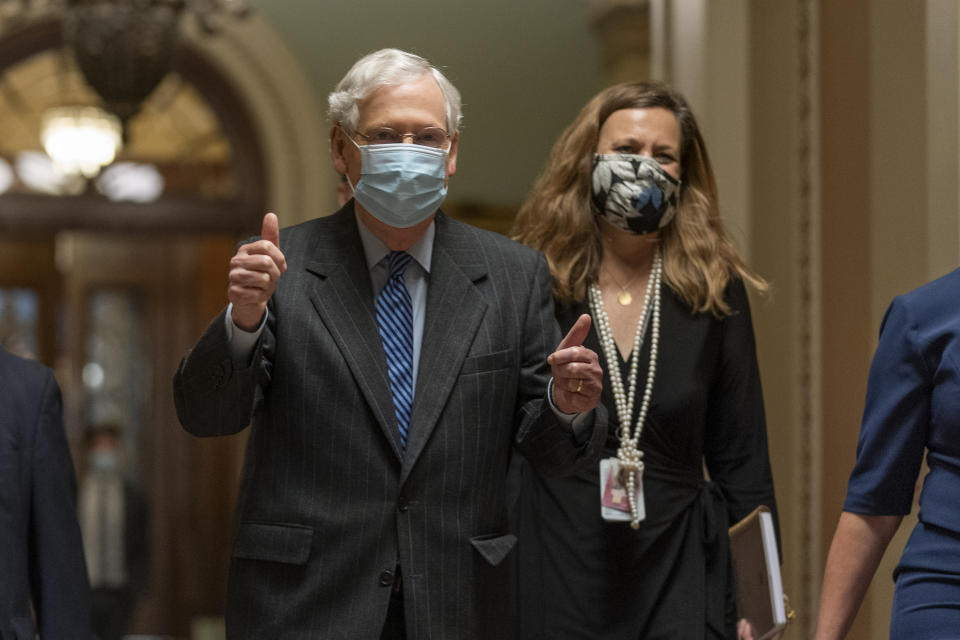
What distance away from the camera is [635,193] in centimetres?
366

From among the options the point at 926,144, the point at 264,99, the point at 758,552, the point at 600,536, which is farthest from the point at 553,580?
the point at 264,99

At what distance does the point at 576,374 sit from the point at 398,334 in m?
0.41

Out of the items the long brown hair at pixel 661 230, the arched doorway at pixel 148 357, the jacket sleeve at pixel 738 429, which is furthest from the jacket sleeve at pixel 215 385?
the arched doorway at pixel 148 357

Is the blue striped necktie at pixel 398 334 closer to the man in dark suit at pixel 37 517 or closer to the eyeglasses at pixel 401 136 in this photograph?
the eyeglasses at pixel 401 136

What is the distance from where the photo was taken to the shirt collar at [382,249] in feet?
10.0

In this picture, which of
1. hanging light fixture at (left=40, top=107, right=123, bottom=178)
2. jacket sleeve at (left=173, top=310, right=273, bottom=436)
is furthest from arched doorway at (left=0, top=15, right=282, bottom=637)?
jacket sleeve at (left=173, top=310, right=273, bottom=436)

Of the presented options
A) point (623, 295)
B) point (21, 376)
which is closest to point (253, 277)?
point (21, 376)

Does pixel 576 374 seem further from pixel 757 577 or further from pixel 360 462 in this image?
pixel 757 577

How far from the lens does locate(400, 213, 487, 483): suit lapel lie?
112 inches

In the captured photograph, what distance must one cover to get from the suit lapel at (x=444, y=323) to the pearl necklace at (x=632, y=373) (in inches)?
26.8

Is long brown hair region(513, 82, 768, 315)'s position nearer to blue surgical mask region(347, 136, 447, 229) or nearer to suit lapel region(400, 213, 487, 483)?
suit lapel region(400, 213, 487, 483)

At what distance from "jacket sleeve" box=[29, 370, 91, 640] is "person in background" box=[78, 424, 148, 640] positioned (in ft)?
21.4

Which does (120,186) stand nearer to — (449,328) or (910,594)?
(449,328)

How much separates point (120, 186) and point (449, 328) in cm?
769
